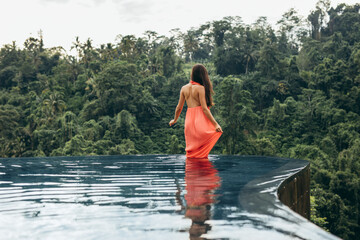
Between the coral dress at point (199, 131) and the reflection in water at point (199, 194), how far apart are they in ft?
1.71

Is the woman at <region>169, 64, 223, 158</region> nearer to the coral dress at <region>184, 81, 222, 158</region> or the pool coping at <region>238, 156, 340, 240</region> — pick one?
the coral dress at <region>184, 81, 222, 158</region>

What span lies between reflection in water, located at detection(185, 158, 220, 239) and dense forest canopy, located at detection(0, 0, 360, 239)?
1450 cm

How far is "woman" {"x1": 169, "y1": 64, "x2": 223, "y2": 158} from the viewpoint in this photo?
439cm

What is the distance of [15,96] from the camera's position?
3231 centimetres

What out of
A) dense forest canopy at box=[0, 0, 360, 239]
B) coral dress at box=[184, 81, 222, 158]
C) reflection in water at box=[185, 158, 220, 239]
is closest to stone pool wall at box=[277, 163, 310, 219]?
reflection in water at box=[185, 158, 220, 239]

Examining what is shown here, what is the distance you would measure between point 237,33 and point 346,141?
60.8ft

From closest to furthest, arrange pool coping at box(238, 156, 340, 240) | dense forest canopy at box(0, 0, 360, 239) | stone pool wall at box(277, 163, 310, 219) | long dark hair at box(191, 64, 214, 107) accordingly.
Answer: pool coping at box(238, 156, 340, 240), stone pool wall at box(277, 163, 310, 219), long dark hair at box(191, 64, 214, 107), dense forest canopy at box(0, 0, 360, 239)

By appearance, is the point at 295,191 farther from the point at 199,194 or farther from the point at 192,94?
the point at 192,94

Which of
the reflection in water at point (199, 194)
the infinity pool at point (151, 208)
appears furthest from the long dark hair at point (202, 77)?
the infinity pool at point (151, 208)

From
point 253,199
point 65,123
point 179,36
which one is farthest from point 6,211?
point 179,36

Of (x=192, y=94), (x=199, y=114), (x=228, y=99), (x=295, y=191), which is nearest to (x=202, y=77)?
(x=192, y=94)

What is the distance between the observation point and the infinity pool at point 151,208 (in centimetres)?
160

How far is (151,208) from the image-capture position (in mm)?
2037

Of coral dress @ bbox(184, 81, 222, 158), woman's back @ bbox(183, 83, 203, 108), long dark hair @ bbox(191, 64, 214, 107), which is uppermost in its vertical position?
long dark hair @ bbox(191, 64, 214, 107)
